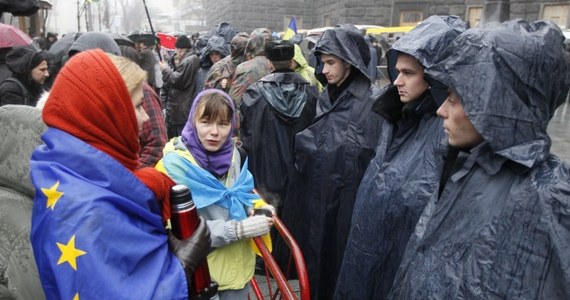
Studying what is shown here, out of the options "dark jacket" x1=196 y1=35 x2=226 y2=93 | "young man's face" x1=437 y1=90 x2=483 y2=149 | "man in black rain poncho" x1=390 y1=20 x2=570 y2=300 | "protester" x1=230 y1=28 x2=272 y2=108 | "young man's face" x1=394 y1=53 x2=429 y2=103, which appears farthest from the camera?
"dark jacket" x1=196 y1=35 x2=226 y2=93

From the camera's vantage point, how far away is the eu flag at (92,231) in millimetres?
1244

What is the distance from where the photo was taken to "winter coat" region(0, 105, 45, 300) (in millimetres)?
1672

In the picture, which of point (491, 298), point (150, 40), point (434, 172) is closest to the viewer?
point (491, 298)

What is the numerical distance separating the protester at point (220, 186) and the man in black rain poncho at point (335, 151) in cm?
108

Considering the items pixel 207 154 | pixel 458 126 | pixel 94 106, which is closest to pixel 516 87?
Answer: pixel 458 126

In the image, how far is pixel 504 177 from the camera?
155cm

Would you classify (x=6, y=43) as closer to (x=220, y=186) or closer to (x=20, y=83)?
(x=20, y=83)

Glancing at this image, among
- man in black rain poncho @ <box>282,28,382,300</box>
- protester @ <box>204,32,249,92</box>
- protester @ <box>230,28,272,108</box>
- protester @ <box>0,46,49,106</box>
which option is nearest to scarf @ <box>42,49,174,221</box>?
man in black rain poncho @ <box>282,28,382,300</box>

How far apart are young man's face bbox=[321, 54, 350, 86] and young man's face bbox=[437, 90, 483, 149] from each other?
5.84ft

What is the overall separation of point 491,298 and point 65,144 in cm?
141

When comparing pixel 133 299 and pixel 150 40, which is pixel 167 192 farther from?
pixel 150 40

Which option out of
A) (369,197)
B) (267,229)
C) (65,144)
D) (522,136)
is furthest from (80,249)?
(369,197)

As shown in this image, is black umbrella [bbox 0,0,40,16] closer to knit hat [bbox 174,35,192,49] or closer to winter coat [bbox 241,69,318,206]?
winter coat [bbox 241,69,318,206]

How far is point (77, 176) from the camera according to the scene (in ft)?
4.27
